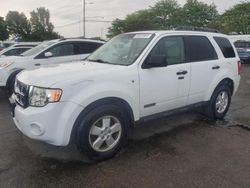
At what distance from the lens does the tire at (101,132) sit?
3785 mm

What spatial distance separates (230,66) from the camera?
5.96m

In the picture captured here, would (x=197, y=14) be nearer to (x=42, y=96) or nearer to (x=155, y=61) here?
(x=155, y=61)

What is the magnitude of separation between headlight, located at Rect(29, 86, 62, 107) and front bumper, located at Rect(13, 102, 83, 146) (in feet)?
0.18

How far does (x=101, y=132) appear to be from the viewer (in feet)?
13.1

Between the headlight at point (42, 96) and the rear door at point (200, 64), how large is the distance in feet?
Result: 8.33

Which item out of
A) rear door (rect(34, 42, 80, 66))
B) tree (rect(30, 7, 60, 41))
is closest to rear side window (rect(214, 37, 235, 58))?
rear door (rect(34, 42, 80, 66))

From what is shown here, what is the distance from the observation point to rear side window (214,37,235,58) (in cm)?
586

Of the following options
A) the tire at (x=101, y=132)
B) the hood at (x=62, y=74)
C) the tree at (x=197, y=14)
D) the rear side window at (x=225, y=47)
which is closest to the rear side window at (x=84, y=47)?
the rear side window at (x=225, y=47)

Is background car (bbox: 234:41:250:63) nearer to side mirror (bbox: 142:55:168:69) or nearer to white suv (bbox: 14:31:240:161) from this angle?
white suv (bbox: 14:31:240:161)

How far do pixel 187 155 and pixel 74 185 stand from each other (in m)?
1.71

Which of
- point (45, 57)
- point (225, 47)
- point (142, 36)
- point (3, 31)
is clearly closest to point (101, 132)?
point (142, 36)

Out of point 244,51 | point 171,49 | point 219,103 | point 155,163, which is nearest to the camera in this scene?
point 155,163

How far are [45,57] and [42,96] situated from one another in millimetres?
5186

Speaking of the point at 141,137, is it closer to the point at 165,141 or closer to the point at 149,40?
the point at 165,141
